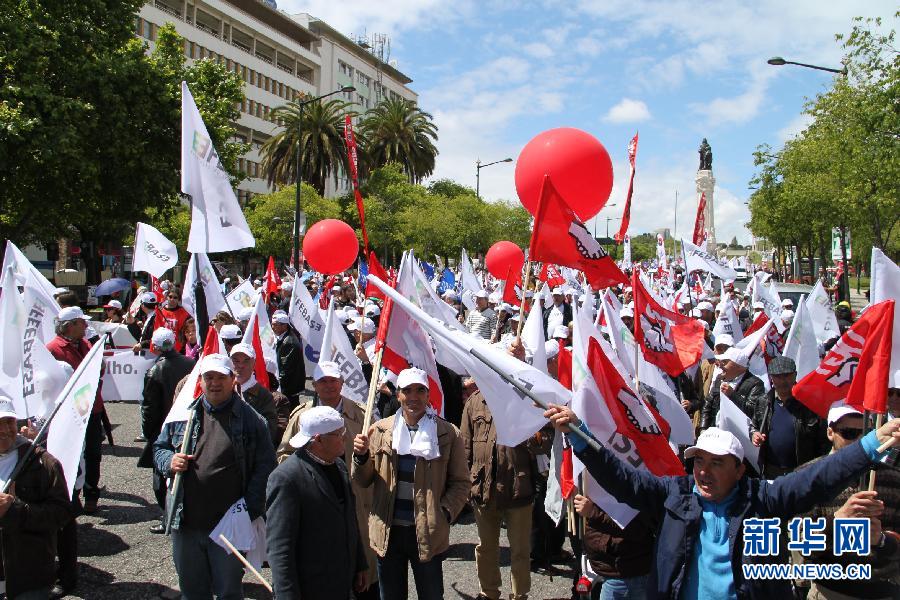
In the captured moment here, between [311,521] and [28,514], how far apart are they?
1.65 m

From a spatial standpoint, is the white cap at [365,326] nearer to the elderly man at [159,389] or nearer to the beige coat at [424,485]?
the elderly man at [159,389]

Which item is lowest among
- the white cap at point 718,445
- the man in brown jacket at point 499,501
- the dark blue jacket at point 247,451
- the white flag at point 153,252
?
the man in brown jacket at point 499,501

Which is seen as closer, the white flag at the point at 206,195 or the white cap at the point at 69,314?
the white flag at the point at 206,195

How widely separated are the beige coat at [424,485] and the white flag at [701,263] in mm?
11194

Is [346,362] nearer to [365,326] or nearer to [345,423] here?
[345,423]

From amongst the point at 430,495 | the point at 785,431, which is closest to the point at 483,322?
the point at 785,431

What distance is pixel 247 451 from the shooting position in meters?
4.50

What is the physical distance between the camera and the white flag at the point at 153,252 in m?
10.8

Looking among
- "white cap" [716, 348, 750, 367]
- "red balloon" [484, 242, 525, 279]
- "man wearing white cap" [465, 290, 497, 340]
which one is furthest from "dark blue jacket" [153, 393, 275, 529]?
"red balloon" [484, 242, 525, 279]

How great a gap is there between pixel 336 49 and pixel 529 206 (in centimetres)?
7353

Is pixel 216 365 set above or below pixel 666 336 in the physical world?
below

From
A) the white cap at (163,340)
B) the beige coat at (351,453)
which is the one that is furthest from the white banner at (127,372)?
the beige coat at (351,453)

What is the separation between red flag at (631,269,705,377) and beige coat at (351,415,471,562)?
7.87 feet

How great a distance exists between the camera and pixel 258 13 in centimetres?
6362
